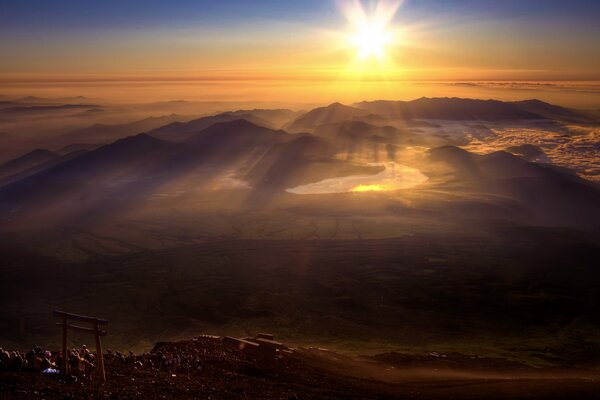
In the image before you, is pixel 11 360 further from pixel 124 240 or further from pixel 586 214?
pixel 586 214

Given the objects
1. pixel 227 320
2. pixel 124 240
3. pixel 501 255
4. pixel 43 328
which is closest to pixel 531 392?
pixel 227 320

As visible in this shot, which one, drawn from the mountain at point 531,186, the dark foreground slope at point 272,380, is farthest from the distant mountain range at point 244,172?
the dark foreground slope at point 272,380

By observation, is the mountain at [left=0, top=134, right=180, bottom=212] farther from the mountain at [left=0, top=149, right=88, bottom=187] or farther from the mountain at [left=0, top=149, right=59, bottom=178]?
the mountain at [left=0, top=149, right=59, bottom=178]

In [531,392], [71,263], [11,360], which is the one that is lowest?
[71,263]

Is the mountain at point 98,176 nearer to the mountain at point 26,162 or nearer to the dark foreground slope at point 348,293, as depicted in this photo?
the mountain at point 26,162

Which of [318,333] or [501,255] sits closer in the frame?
[318,333]
